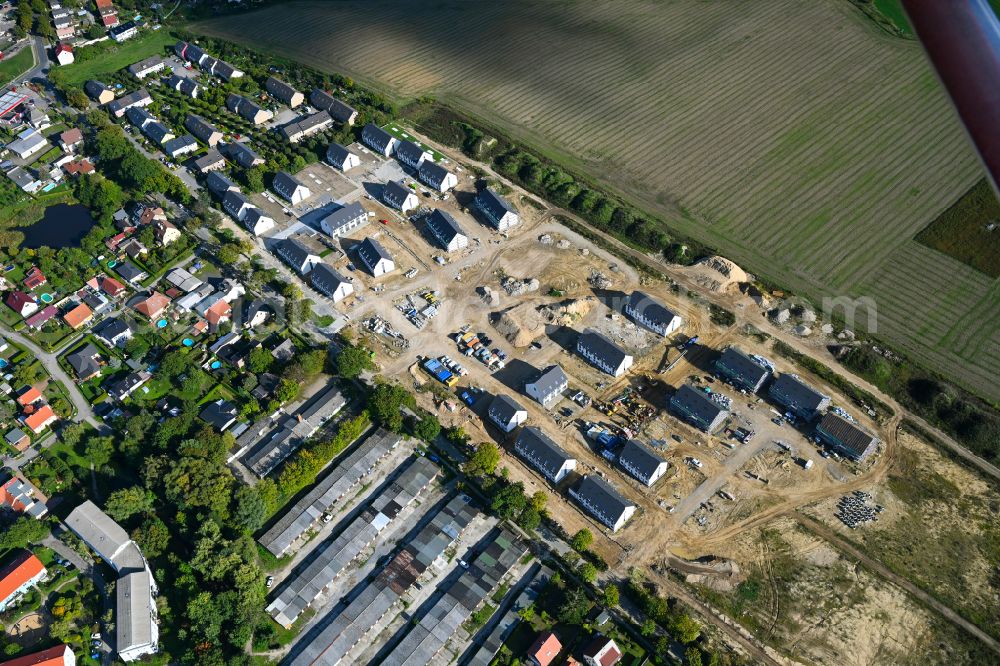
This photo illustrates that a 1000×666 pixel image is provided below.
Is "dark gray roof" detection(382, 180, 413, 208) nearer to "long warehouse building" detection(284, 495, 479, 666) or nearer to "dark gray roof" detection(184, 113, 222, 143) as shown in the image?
"dark gray roof" detection(184, 113, 222, 143)

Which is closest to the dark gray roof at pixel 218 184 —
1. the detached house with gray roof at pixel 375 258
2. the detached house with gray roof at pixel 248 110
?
the detached house with gray roof at pixel 248 110

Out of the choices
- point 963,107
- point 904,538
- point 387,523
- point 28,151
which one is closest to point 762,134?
point 904,538

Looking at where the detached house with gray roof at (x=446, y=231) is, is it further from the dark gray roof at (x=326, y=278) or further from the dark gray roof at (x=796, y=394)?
the dark gray roof at (x=796, y=394)

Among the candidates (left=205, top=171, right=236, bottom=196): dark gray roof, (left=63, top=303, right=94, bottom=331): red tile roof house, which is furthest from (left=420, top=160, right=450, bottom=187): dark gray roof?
(left=63, top=303, right=94, bottom=331): red tile roof house

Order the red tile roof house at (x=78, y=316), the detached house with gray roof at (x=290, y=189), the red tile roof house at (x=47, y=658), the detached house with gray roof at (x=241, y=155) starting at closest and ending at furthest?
the red tile roof house at (x=47, y=658)
the red tile roof house at (x=78, y=316)
the detached house with gray roof at (x=290, y=189)
the detached house with gray roof at (x=241, y=155)

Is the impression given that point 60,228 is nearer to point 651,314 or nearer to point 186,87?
point 186,87

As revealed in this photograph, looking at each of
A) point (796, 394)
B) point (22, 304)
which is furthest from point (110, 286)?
point (796, 394)
